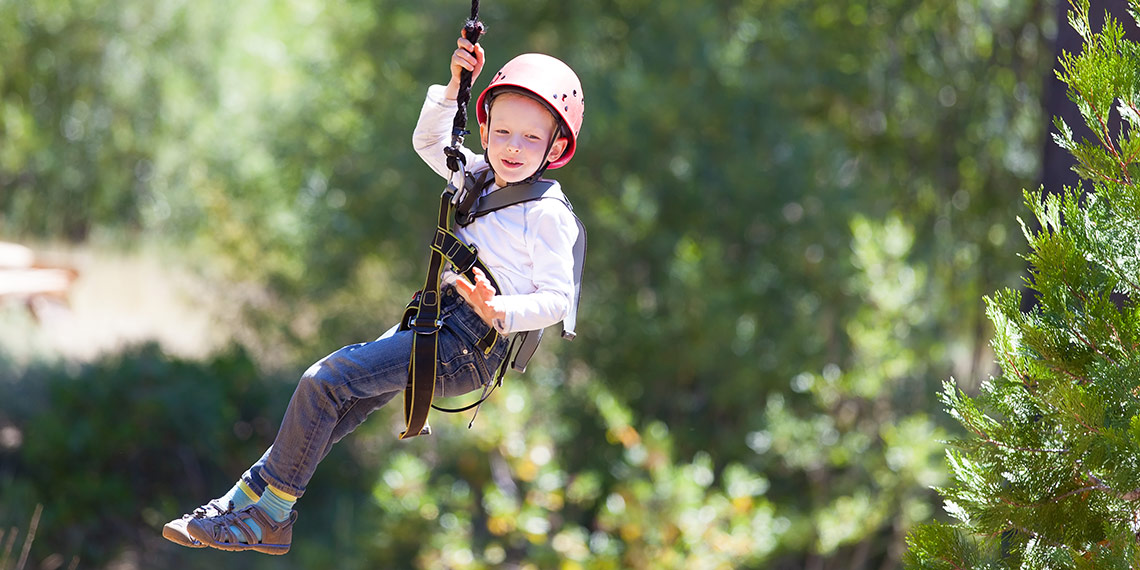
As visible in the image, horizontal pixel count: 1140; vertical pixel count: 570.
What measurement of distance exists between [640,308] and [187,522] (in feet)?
22.2

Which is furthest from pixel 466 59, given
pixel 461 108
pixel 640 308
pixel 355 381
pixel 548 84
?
pixel 640 308

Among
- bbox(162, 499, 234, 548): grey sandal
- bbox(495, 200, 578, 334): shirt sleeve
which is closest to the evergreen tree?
bbox(495, 200, 578, 334): shirt sleeve

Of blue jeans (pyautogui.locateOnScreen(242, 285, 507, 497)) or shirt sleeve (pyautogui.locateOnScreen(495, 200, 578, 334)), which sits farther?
blue jeans (pyautogui.locateOnScreen(242, 285, 507, 497))

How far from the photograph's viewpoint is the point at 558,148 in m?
2.58

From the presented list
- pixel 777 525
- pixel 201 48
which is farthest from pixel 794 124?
pixel 201 48

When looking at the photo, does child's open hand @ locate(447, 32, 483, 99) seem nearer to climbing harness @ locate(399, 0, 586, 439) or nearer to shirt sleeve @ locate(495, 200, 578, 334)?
climbing harness @ locate(399, 0, 586, 439)

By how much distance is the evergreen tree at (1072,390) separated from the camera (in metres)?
2.64

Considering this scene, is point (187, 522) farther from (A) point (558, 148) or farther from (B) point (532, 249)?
(A) point (558, 148)

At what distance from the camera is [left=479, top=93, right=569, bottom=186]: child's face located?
248cm

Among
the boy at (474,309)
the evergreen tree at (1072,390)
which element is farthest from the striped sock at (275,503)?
the evergreen tree at (1072,390)

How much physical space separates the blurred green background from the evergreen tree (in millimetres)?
4572

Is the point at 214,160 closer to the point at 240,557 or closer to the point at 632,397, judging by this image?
the point at 240,557

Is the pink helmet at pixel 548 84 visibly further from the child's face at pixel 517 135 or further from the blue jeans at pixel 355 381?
the blue jeans at pixel 355 381

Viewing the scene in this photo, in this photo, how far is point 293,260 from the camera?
10.6 metres
